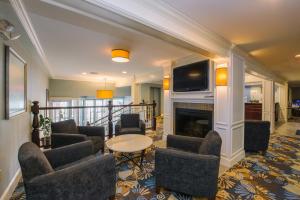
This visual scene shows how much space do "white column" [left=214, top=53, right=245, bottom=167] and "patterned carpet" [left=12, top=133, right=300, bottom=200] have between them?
0.25 m

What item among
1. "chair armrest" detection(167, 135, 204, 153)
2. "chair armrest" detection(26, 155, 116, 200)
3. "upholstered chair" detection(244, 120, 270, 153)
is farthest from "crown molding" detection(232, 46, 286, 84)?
"chair armrest" detection(26, 155, 116, 200)

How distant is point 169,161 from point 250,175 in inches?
64.5

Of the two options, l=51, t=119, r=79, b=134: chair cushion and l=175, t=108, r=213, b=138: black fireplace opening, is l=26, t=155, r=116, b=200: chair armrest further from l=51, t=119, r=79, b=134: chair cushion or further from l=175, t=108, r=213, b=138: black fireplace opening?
l=175, t=108, r=213, b=138: black fireplace opening

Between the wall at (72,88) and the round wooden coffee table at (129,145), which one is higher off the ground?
the wall at (72,88)

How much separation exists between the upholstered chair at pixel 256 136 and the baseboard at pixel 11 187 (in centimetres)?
432

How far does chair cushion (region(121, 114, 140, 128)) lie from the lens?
4234mm

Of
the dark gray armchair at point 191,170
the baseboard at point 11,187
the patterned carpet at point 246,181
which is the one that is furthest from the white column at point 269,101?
the baseboard at point 11,187

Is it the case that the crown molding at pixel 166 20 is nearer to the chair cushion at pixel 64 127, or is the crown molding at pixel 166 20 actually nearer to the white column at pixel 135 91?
the chair cushion at pixel 64 127

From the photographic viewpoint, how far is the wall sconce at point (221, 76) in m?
2.78

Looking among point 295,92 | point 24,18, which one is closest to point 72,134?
point 24,18

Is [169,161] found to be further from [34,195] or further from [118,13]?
[118,13]

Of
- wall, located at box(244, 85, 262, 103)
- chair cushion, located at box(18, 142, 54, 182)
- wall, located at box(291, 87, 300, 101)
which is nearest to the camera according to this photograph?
chair cushion, located at box(18, 142, 54, 182)

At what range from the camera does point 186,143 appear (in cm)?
246

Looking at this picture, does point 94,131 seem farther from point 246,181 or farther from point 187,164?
point 246,181
